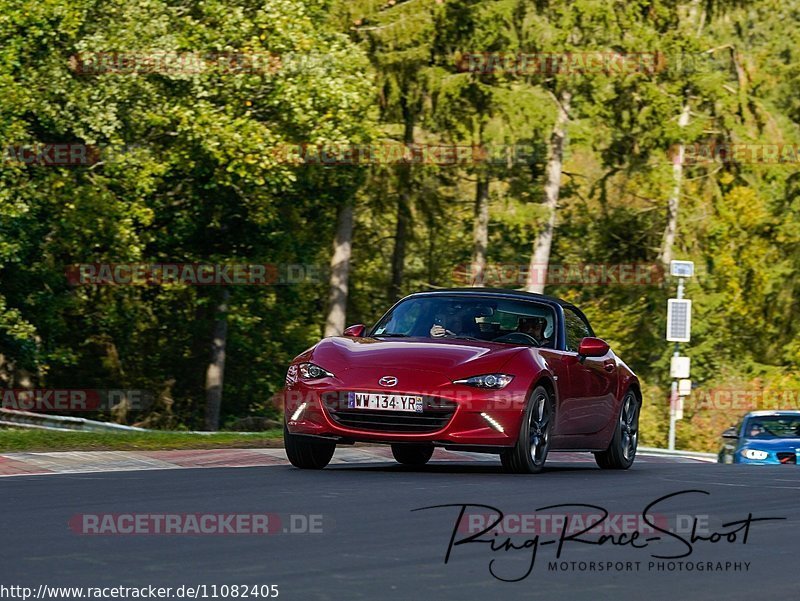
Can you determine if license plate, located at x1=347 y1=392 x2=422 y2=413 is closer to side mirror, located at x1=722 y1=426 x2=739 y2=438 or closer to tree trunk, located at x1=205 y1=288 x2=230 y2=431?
side mirror, located at x1=722 y1=426 x2=739 y2=438

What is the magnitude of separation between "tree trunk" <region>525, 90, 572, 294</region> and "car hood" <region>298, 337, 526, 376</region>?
101ft

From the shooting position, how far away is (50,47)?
31.5 meters

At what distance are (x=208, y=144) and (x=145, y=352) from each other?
628 inches

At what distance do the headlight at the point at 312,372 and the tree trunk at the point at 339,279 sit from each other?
28608 millimetres

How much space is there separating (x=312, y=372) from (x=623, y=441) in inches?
154

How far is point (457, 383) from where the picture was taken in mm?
12172

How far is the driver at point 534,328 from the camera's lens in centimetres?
1365

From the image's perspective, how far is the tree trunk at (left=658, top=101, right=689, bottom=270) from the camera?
49.9m

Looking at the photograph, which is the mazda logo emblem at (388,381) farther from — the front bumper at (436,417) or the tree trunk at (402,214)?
the tree trunk at (402,214)

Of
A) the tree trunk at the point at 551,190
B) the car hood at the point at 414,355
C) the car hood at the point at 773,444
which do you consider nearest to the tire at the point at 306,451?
the car hood at the point at 414,355

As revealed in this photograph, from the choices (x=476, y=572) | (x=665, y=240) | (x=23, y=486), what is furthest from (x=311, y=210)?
(x=476, y=572)

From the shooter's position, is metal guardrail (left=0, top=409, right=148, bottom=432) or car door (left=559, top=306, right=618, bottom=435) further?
metal guardrail (left=0, top=409, right=148, bottom=432)

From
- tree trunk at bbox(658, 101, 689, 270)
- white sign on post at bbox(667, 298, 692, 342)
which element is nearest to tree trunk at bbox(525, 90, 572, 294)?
tree trunk at bbox(658, 101, 689, 270)

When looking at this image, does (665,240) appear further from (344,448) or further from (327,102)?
(344,448)
